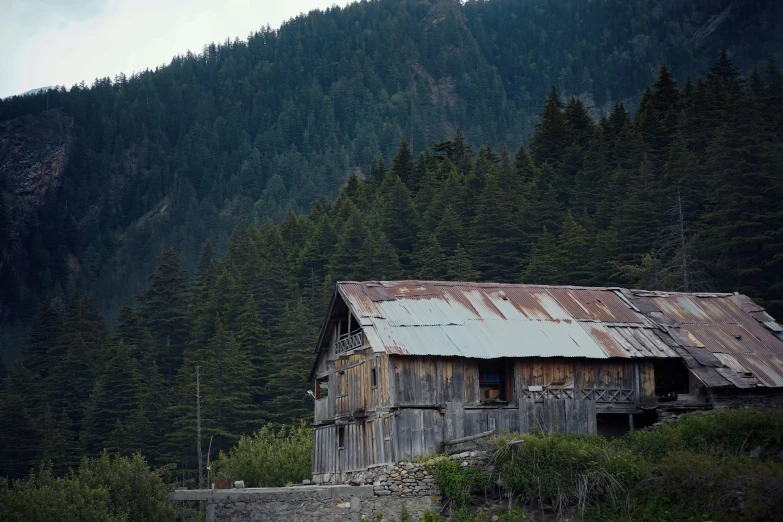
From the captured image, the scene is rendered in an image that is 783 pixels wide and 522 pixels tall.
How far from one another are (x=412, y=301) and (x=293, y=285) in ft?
154

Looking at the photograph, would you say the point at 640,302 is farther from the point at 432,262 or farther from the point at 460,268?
the point at 432,262

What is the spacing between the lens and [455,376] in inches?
1455

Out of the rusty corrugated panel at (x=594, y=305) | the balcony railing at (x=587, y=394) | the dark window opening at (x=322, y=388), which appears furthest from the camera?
the dark window opening at (x=322, y=388)

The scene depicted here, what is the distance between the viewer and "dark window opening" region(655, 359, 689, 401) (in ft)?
136

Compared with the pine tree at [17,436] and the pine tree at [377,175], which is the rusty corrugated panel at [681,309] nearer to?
the pine tree at [17,436]

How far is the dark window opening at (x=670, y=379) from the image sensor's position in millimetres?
41469

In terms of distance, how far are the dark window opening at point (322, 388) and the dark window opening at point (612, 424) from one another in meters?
12.5

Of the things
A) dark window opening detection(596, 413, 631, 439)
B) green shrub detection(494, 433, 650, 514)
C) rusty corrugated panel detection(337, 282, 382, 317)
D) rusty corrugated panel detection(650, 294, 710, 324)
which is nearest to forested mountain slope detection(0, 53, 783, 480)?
rusty corrugated panel detection(650, 294, 710, 324)

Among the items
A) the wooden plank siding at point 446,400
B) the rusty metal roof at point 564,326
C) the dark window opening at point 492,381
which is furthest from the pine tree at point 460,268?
the dark window opening at point 492,381

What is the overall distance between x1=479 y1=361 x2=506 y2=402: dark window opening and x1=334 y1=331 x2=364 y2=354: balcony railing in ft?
16.6

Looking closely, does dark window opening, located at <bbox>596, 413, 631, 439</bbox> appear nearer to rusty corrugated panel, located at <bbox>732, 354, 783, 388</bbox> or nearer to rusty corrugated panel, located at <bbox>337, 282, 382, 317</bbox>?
rusty corrugated panel, located at <bbox>732, 354, 783, 388</bbox>

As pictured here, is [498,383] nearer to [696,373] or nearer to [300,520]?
[696,373]

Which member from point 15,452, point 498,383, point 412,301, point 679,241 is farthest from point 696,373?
point 15,452

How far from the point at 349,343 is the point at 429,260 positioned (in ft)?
120
